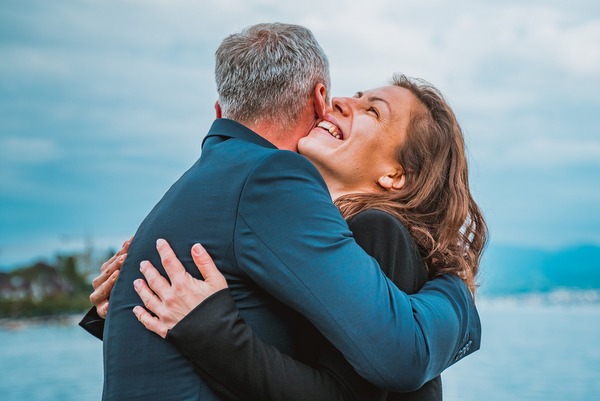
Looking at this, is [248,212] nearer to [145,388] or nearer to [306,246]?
→ [306,246]

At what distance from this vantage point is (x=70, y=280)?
11569cm

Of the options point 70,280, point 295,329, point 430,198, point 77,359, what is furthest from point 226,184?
point 70,280

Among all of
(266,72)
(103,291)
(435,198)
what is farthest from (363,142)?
(103,291)

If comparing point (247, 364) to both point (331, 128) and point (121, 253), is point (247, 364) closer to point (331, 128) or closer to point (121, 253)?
point (121, 253)

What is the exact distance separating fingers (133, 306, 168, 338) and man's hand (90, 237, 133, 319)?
1.50 ft

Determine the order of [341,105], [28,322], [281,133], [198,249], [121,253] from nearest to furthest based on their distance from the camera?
[198,249] → [281,133] → [121,253] → [341,105] → [28,322]

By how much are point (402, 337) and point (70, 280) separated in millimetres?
117398

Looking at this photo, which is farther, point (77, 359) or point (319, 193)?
point (77, 359)

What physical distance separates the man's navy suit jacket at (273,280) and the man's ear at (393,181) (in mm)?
775

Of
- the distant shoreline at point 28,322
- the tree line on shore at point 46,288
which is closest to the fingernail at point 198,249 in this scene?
the tree line on shore at point 46,288

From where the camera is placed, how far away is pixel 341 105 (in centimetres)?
368

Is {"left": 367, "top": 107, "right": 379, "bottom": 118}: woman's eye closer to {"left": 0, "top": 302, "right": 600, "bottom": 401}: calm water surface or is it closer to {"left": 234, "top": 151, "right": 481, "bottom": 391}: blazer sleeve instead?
{"left": 234, "top": 151, "right": 481, "bottom": 391}: blazer sleeve

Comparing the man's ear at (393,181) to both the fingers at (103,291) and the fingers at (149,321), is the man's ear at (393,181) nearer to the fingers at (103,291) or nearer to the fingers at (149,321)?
the fingers at (103,291)

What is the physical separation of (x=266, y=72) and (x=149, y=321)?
904 millimetres
